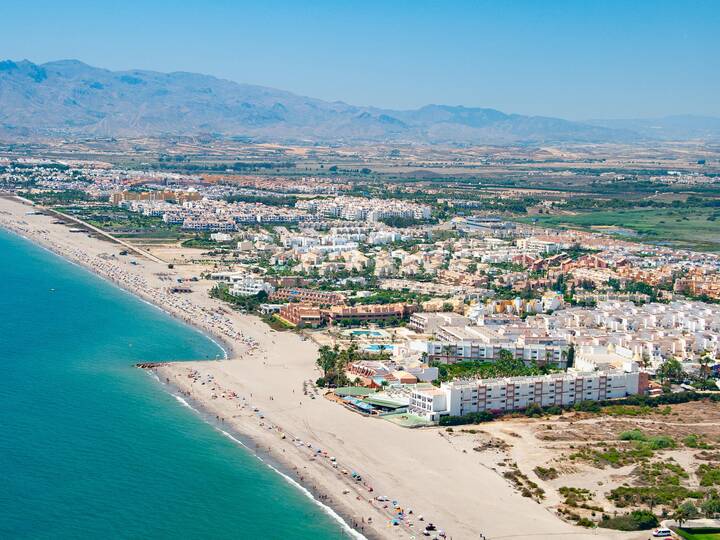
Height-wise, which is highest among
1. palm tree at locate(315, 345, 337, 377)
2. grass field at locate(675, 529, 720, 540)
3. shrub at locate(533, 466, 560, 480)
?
palm tree at locate(315, 345, 337, 377)

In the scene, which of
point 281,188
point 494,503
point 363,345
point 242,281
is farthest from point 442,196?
point 494,503

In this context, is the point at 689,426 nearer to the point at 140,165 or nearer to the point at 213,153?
the point at 140,165

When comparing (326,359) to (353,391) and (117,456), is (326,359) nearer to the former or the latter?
(353,391)

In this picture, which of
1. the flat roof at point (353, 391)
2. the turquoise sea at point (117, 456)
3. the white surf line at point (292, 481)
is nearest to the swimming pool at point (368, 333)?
the turquoise sea at point (117, 456)

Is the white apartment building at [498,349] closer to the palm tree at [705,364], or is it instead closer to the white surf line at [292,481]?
the palm tree at [705,364]

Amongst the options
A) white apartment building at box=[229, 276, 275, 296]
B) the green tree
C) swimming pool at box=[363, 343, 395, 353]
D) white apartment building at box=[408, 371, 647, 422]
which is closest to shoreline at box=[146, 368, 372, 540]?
white apartment building at box=[408, 371, 647, 422]

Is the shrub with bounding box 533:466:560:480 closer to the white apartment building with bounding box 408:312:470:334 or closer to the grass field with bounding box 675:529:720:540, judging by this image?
the grass field with bounding box 675:529:720:540
